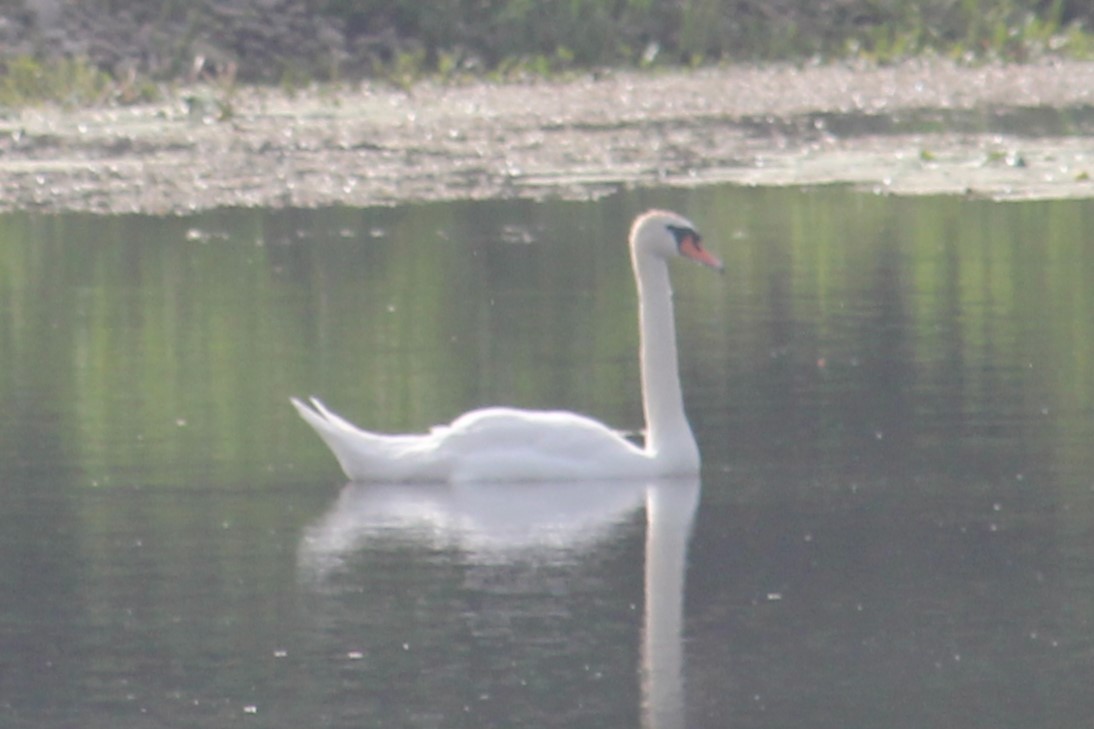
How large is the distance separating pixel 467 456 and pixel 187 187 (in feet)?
36.4

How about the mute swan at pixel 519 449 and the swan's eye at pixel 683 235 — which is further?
the swan's eye at pixel 683 235

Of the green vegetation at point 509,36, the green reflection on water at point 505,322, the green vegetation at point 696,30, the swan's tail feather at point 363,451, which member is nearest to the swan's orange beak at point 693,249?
the green reflection on water at point 505,322

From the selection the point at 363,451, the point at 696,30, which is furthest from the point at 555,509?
the point at 696,30

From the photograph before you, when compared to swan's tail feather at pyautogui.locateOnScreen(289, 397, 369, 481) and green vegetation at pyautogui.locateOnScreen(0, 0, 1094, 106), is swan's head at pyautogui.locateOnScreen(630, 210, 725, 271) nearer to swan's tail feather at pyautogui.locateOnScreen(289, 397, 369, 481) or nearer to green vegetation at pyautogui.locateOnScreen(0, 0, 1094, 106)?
swan's tail feather at pyautogui.locateOnScreen(289, 397, 369, 481)

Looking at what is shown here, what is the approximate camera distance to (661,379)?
884 cm

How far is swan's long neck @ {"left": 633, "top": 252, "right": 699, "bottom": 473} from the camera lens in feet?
28.3

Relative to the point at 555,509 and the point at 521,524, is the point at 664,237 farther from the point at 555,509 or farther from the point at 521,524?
the point at 521,524

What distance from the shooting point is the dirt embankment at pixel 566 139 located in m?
19.0

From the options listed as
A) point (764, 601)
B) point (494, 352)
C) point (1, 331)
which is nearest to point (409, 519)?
point (764, 601)

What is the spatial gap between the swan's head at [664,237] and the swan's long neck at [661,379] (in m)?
0.03

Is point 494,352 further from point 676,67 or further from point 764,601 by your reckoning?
point 676,67

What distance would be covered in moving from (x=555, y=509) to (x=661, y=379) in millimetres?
799

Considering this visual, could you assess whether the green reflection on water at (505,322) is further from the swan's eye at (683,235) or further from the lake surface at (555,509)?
the swan's eye at (683,235)

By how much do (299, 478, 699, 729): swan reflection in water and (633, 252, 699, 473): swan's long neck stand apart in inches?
3.7
